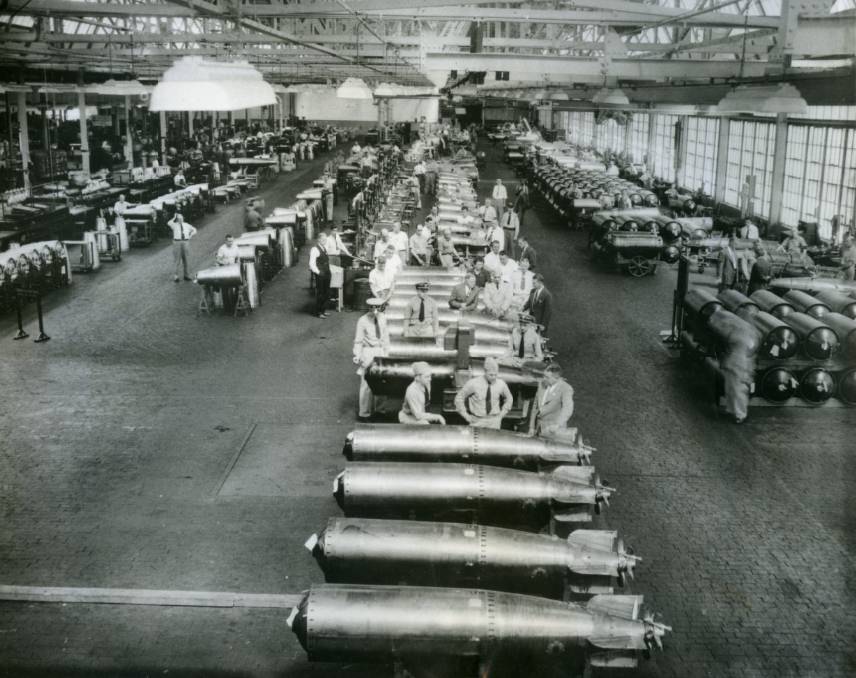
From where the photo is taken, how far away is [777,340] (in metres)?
11.7

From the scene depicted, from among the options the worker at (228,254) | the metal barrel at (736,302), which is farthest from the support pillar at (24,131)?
the metal barrel at (736,302)

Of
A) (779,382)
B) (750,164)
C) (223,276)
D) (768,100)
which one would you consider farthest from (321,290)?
(750,164)

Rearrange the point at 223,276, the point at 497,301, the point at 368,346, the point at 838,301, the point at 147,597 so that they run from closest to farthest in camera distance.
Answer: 1. the point at 147,597
2. the point at 368,346
3. the point at 497,301
4. the point at 838,301
5. the point at 223,276

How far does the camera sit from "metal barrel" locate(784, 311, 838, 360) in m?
11.7

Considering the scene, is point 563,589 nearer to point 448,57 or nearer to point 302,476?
point 302,476

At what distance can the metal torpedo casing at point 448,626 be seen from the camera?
554 cm

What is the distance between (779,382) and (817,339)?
2.71ft

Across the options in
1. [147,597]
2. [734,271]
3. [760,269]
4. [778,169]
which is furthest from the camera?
[778,169]

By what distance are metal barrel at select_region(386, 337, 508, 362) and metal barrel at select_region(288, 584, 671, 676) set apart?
545 centimetres

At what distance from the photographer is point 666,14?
1242cm

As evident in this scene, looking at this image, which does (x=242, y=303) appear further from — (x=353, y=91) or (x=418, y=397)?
(x=418, y=397)

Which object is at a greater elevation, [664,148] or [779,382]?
[664,148]

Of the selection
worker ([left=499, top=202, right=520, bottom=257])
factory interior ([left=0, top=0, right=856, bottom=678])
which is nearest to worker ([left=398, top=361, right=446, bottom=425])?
factory interior ([left=0, top=0, right=856, bottom=678])

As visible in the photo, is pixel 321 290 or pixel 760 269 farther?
pixel 760 269
